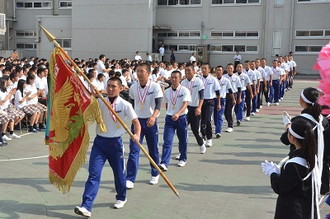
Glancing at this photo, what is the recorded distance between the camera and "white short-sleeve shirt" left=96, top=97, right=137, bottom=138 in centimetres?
529

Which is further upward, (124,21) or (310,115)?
(124,21)

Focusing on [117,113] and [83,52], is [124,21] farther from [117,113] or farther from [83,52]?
[117,113]

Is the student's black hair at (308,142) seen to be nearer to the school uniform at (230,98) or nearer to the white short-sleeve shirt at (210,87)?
the white short-sleeve shirt at (210,87)

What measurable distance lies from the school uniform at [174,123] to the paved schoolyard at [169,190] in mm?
309

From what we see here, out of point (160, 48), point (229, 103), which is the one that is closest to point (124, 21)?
point (160, 48)

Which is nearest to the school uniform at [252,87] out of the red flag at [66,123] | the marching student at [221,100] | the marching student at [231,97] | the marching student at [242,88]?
the marching student at [242,88]

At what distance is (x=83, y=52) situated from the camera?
3184 centimetres

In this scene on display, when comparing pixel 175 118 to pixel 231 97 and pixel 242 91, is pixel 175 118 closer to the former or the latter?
pixel 231 97

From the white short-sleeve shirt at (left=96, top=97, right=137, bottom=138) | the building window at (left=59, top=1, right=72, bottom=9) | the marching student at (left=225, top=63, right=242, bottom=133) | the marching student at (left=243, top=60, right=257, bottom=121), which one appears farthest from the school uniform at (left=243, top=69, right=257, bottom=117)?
the building window at (left=59, top=1, right=72, bottom=9)

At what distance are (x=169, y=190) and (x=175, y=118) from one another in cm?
139

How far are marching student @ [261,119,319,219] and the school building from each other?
26.1 metres

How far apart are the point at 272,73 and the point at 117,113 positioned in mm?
11154

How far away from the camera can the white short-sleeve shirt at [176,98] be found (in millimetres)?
7344

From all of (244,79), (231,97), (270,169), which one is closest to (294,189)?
(270,169)
